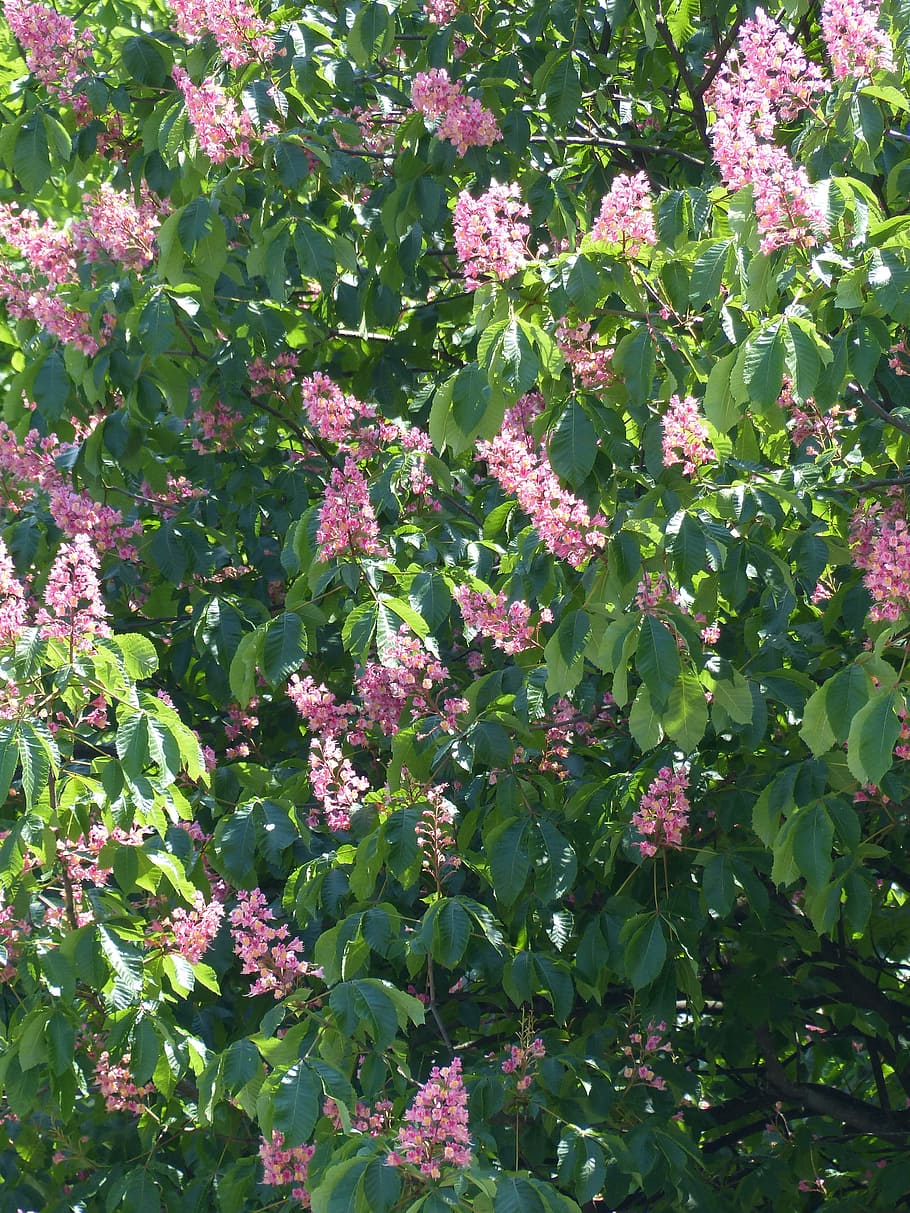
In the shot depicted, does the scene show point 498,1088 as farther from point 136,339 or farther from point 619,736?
point 136,339

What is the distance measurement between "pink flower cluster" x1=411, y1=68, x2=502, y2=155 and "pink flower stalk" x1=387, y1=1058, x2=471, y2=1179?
7.55ft

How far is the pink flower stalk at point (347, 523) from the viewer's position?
10.8 ft

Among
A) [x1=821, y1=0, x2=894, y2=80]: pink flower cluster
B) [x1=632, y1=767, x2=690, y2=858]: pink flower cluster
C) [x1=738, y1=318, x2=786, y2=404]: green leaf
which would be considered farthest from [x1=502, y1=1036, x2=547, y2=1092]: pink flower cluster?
[x1=821, y1=0, x2=894, y2=80]: pink flower cluster

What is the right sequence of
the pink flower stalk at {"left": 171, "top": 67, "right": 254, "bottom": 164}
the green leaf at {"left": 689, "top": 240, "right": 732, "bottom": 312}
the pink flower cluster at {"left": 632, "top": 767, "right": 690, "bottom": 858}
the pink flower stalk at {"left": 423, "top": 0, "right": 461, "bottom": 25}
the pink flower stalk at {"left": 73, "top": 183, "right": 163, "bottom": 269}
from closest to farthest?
the green leaf at {"left": 689, "top": 240, "right": 732, "bottom": 312}
the pink flower cluster at {"left": 632, "top": 767, "right": 690, "bottom": 858}
the pink flower stalk at {"left": 171, "top": 67, "right": 254, "bottom": 164}
the pink flower stalk at {"left": 423, "top": 0, "right": 461, "bottom": 25}
the pink flower stalk at {"left": 73, "top": 183, "right": 163, "bottom": 269}

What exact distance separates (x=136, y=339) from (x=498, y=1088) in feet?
7.02

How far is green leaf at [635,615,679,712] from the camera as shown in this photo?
8.70 ft

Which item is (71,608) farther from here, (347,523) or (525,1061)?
(525,1061)

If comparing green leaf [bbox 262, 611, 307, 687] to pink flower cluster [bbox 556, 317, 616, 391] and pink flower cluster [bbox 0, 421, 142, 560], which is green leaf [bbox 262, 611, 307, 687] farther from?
pink flower cluster [bbox 0, 421, 142, 560]

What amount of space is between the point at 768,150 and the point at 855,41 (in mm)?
452

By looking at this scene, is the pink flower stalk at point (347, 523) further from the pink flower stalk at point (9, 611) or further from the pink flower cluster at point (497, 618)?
the pink flower stalk at point (9, 611)

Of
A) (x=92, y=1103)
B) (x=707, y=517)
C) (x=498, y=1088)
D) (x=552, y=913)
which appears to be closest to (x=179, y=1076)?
(x=498, y=1088)

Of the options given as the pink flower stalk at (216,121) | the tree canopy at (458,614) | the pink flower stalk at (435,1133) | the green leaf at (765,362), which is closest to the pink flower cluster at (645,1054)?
the tree canopy at (458,614)

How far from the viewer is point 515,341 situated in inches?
108

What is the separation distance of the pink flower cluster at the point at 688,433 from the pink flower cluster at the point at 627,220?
32 centimetres
